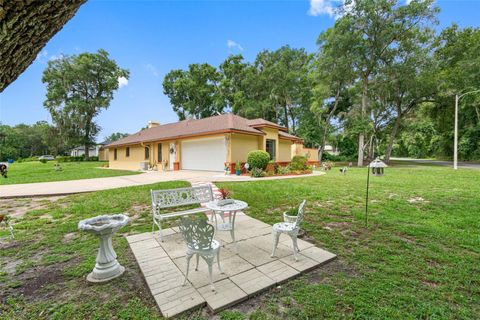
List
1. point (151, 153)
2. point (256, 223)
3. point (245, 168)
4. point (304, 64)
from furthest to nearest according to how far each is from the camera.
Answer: point (304, 64), point (151, 153), point (245, 168), point (256, 223)

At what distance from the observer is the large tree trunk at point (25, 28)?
4.12ft

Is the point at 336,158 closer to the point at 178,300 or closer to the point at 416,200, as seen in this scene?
the point at 416,200

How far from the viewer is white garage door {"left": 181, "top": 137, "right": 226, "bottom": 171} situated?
14.7 meters

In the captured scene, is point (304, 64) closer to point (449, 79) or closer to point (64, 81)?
point (449, 79)

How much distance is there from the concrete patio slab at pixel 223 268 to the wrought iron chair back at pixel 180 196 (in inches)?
Result: 27.2

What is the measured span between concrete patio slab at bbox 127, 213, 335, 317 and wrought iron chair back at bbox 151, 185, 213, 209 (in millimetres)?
691

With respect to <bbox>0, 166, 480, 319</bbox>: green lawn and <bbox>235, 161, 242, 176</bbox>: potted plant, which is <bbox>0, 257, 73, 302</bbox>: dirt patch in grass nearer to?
<bbox>0, 166, 480, 319</bbox>: green lawn

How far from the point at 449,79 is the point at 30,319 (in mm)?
29227

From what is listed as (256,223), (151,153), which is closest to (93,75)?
(151,153)

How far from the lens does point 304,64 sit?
28.9 m

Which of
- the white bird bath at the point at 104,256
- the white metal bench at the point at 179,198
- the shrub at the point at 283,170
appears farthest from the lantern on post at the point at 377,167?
the shrub at the point at 283,170

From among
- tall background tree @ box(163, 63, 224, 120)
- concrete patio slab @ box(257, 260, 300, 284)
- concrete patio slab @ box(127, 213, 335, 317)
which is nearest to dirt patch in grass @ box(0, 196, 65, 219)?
concrete patio slab @ box(127, 213, 335, 317)

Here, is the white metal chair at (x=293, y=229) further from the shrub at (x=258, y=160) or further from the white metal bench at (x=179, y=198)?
the shrub at (x=258, y=160)

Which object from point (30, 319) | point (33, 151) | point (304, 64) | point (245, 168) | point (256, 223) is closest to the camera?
point (30, 319)
